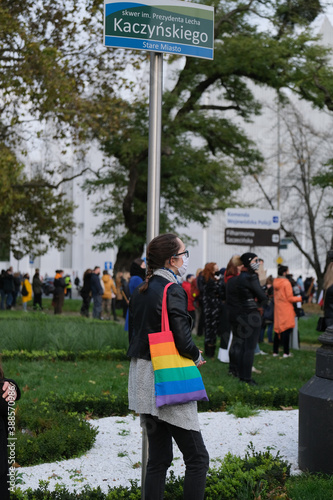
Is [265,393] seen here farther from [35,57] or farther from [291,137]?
[291,137]

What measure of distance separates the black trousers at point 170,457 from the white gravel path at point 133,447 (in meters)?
1.05

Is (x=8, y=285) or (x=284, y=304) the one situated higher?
(x=284, y=304)

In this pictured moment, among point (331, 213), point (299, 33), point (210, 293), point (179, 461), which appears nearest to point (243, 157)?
point (299, 33)

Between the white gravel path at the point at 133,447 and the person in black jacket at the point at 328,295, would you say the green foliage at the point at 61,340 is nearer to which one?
the person in black jacket at the point at 328,295

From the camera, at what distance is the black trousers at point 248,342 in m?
9.48

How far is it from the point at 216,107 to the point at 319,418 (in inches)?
893

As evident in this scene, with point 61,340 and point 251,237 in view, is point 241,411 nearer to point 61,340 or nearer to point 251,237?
point 61,340

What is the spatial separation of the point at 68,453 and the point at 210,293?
6.82m

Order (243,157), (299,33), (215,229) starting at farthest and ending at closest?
(215,229)
(243,157)
(299,33)

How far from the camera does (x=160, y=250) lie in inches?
162

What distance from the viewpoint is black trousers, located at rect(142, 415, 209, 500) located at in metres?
3.98

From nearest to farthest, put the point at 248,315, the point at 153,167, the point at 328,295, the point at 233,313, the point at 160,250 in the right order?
the point at 160,250 < the point at 153,167 < the point at 328,295 < the point at 248,315 < the point at 233,313

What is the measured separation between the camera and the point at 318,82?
20234 millimetres

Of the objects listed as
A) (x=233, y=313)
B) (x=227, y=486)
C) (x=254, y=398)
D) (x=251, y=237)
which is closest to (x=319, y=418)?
(x=227, y=486)
